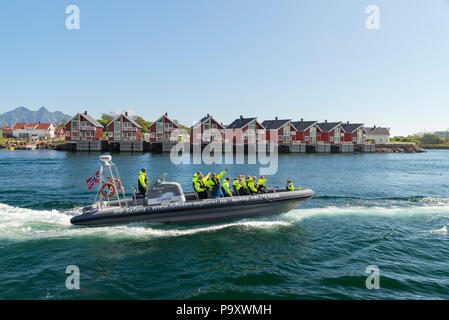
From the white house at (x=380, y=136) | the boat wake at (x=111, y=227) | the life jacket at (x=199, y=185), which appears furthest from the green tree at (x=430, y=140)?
the life jacket at (x=199, y=185)

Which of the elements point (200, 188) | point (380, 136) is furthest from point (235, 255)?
point (380, 136)

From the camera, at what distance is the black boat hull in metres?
11.2

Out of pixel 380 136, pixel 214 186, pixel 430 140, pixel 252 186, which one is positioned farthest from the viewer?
pixel 430 140

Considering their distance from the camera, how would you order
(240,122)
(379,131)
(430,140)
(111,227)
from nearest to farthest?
(111,227), (240,122), (379,131), (430,140)

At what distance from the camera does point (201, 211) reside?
12141 millimetres

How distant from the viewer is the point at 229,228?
12.2 meters

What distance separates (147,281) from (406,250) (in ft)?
29.1

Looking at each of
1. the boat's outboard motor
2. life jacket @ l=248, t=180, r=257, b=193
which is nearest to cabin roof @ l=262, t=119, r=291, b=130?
life jacket @ l=248, t=180, r=257, b=193

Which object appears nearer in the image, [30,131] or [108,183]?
[108,183]

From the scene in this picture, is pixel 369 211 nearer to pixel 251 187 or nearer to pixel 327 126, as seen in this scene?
pixel 251 187

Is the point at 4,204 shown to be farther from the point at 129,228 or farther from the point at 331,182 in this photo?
the point at 331,182

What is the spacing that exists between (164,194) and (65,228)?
4.09 metres

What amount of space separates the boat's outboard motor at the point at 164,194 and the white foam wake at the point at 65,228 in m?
1.11
